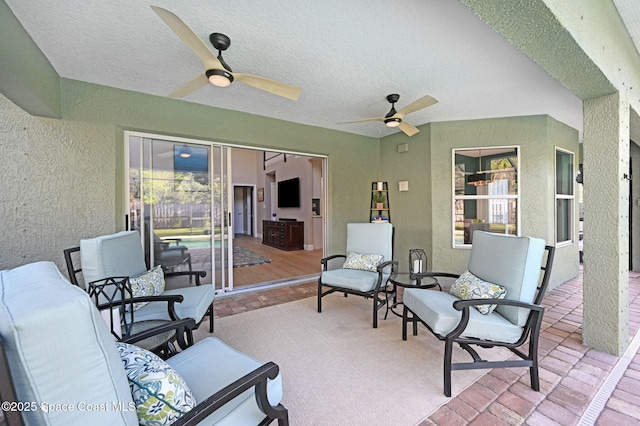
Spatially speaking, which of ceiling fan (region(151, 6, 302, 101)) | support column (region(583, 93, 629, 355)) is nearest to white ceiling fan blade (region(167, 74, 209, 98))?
ceiling fan (region(151, 6, 302, 101))

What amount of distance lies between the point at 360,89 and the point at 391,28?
1.04 m

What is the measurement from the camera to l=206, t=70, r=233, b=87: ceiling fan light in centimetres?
200

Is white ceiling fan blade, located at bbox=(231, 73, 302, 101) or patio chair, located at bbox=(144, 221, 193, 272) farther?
patio chair, located at bbox=(144, 221, 193, 272)

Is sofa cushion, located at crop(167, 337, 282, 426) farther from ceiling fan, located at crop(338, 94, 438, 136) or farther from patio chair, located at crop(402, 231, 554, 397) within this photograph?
ceiling fan, located at crop(338, 94, 438, 136)

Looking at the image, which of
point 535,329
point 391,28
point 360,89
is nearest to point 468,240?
point 535,329

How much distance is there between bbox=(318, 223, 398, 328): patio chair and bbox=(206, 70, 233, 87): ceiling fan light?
2205mm

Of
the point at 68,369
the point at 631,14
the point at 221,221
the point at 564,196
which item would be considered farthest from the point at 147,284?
the point at 564,196

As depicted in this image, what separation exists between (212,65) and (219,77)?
0.09 m

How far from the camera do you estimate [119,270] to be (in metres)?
2.21

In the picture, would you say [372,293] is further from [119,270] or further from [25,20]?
[25,20]

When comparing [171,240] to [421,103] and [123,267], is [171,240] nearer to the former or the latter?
[123,267]

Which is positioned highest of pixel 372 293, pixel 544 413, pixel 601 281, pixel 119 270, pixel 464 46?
pixel 464 46

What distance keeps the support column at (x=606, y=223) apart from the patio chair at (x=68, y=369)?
9.78 feet

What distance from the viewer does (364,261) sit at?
10.9 feet
